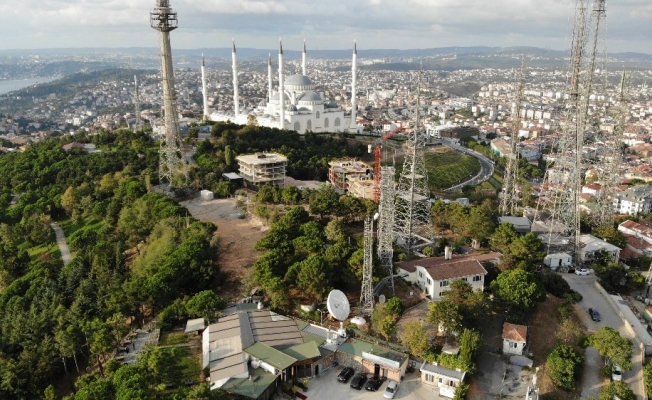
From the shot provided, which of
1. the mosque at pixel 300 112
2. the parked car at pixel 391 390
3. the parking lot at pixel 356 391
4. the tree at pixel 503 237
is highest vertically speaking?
the mosque at pixel 300 112

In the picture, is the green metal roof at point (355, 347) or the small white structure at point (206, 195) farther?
the small white structure at point (206, 195)

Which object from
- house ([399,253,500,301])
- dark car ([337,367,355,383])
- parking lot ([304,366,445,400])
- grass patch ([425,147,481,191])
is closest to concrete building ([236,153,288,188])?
grass patch ([425,147,481,191])

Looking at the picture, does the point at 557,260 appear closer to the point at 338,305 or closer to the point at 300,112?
the point at 338,305

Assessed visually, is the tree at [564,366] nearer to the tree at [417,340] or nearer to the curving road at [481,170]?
the tree at [417,340]

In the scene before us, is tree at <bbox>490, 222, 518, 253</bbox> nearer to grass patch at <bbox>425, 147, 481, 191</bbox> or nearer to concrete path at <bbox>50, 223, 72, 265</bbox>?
grass patch at <bbox>425, 147, 481, 191</bbox>

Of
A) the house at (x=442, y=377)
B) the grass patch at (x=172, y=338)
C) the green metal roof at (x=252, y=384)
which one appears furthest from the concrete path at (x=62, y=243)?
the house at (x=442, y=377)

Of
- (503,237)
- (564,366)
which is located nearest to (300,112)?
(503,237)
